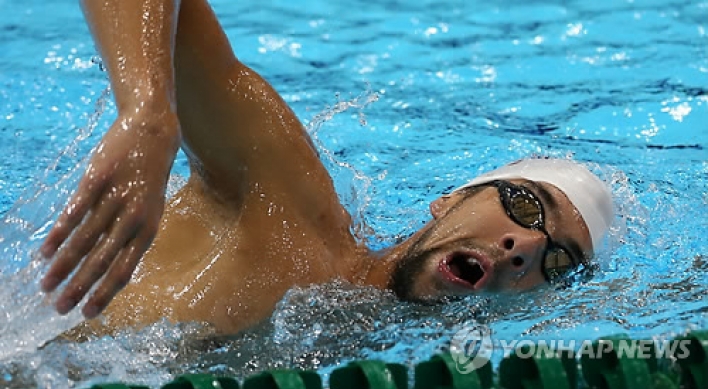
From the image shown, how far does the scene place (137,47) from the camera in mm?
1725

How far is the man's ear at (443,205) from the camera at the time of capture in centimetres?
227

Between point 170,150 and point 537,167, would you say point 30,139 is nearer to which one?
point 537,167

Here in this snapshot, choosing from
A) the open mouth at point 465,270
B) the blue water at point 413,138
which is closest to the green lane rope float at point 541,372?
the blue water at point 413,138

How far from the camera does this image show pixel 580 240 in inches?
89.8

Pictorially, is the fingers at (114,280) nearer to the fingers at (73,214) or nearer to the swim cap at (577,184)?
the fingers at (73,214)

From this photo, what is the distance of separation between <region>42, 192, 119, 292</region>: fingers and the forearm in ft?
0.63

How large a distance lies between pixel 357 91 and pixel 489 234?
6.09 feet

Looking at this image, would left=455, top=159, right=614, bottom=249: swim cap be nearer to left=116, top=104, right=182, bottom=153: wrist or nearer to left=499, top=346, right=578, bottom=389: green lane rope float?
left=499, top=346, right=578, bottom=389: green lane rope float

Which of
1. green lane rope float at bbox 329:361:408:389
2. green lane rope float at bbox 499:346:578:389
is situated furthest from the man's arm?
green lane rope float at bbox 499:346:578:389

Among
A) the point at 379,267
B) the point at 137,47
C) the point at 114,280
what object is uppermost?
the point at 137,47

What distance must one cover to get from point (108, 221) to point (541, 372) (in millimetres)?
674

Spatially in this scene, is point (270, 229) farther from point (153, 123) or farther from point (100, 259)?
point (100, 259)

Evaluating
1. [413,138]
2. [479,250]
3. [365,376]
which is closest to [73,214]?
[365,376]

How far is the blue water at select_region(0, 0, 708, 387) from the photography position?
1.98m
